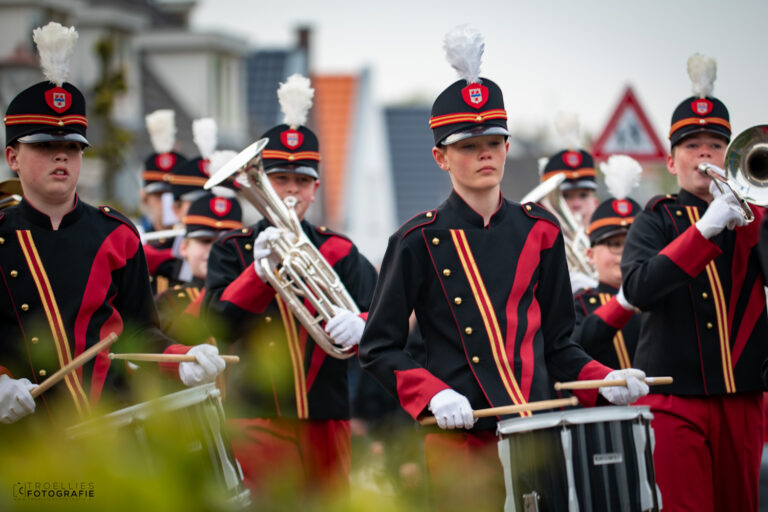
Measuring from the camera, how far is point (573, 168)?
358 inches

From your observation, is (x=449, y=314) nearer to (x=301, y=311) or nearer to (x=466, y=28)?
(x=466, y=28)

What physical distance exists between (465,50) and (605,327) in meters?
2.42

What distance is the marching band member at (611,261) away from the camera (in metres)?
6.55

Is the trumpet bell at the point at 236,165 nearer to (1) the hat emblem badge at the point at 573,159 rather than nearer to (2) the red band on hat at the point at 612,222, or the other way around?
(2) the red band on hat at the point at 612,222

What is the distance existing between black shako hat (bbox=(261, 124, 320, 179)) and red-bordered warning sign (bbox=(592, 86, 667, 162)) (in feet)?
12.8

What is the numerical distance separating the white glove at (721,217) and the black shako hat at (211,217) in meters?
3.73

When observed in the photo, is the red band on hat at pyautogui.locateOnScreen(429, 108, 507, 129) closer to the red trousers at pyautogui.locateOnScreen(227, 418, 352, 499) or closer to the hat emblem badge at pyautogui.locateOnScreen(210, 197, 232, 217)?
the red trousers at pyautogui.locateOnScreen(227, 418, 352, 499)

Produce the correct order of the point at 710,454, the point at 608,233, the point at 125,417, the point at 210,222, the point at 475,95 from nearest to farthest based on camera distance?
the point at 125,417 → the point at 475,95 → the point at 710,454 → the point at 608,233 → the point at 210,222

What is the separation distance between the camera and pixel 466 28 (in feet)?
13.7

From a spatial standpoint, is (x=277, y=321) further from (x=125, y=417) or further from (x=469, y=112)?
(x=125, y=417)

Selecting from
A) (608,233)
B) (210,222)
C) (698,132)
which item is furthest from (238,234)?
(698,132)

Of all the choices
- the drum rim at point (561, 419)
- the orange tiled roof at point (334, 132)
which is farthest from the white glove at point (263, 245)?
the orange tiled roof at point (334, 132)

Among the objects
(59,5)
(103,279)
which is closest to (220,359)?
(103,279)

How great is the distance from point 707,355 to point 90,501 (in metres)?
4.19
